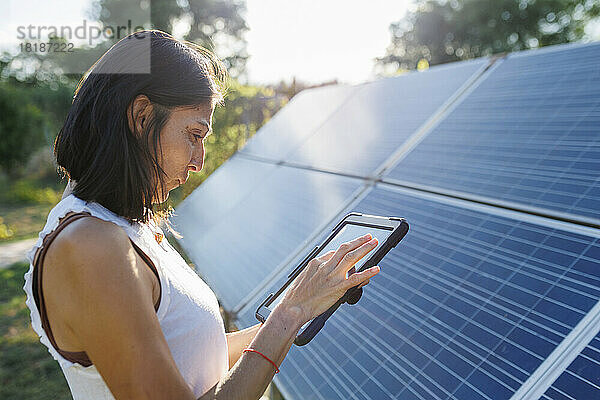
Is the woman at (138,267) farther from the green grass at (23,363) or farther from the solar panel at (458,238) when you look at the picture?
the green grass at (23,363)

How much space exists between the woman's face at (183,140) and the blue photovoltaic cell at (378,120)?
6.53ft

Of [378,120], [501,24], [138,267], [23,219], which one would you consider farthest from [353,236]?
[501,24]

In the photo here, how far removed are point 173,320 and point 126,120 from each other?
23.4 inches

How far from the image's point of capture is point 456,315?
184 centimetres

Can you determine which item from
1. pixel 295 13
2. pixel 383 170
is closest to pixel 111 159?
pixel 383 170

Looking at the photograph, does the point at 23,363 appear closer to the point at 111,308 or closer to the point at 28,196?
the point at 111,308

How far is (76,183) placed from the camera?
147 cm

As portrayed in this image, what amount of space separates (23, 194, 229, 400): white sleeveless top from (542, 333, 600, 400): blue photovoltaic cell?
1.02 metres

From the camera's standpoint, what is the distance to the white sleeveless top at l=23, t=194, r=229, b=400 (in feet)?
4.23

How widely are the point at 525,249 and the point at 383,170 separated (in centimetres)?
147

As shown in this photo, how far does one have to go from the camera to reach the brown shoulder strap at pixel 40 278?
3.91ft

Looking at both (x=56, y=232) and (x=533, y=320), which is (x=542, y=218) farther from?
(x=56, y=232)

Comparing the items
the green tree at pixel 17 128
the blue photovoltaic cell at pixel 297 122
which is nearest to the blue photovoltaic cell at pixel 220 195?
the blue photovoltaic cell at pixel 297 122

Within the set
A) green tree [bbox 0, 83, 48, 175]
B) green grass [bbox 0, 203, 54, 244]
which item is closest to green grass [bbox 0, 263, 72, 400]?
green grass [bbox 0, 203, 54, 244]
